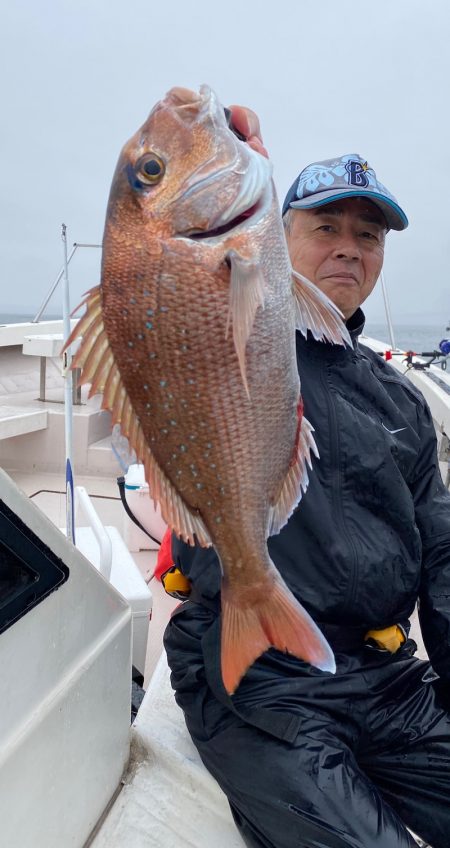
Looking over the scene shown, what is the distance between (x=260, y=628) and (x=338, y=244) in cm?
130

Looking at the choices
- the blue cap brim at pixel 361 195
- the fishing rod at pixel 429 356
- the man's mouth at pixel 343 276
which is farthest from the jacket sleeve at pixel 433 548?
the fishing rod at pixel 429 356

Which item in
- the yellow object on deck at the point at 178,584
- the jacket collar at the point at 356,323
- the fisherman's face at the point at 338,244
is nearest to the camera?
the yellow object on deck at the point at 178,584

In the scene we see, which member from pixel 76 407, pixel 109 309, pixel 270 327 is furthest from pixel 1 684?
pixel 76 407

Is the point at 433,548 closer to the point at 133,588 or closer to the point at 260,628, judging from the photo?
the point at 260,628

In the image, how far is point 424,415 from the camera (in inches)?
82.5

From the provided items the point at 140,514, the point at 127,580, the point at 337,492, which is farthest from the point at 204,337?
the point at 140,514

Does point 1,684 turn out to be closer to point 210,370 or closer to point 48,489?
point 210,370

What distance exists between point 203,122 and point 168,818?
1.76 m

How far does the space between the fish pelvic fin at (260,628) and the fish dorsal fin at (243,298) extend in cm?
49

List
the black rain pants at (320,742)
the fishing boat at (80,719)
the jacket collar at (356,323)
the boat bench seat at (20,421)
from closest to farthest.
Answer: the fishing boat at (80,719) < the black rain pants at (320,742) < the jacket collar at (356,323) < the boat bench seat at (20,421)

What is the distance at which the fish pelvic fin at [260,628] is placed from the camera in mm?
1229

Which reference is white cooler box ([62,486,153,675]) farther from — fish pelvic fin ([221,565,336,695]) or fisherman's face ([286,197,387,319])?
fisherman's face ([286,197,387,319])

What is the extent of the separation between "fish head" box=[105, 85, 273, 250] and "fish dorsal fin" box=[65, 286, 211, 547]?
18 cm

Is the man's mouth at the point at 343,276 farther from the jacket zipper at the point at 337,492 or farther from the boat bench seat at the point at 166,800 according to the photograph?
the boat bench seat at the point at 166,800
